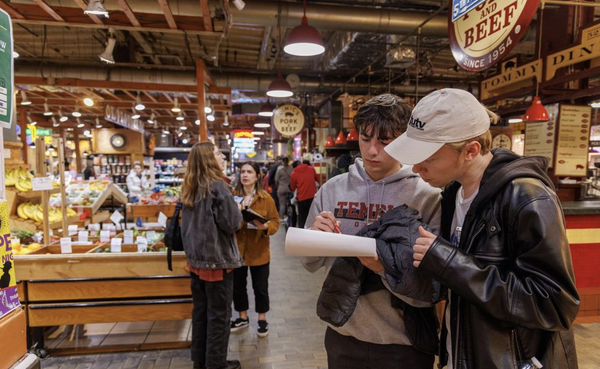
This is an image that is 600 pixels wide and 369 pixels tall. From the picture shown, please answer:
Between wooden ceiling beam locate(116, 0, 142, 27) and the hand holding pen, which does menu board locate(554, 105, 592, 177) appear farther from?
wooden ceiling beam locate(116, 0, 142, 27)

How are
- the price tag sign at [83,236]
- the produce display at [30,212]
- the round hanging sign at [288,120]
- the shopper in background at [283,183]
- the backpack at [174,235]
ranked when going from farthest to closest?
the shopper in background at [283,183]
the round hanging sign at [288,120]
the produce display at [30,212]
the price tag sign at [83,236]
the backpack at [174,235]

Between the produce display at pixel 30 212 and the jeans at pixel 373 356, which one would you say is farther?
the produce display at pixel 30 212

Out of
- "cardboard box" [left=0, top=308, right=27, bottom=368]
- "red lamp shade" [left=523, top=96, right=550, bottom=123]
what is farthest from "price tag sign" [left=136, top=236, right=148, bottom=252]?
Answer: "red lamp shade" [left=523, top=96, right=550, bottom=123]

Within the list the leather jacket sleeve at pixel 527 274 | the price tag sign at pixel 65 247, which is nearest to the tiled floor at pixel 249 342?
the price tag sign at pixel 65 247

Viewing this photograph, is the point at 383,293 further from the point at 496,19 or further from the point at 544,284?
the point at 496,19

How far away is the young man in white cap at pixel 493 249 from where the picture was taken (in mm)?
911

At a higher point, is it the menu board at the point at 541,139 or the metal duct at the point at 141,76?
the metal duct at the point at 141,76

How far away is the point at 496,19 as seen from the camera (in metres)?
2.32

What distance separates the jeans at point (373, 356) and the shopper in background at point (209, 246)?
1.52 m

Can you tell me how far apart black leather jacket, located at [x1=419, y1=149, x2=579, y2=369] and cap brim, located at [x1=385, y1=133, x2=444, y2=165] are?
19cm

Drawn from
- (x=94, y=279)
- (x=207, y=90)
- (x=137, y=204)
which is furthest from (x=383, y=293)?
(x=137, y=204)

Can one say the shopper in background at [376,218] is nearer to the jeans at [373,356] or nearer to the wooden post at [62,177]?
the jeans at [373,356]

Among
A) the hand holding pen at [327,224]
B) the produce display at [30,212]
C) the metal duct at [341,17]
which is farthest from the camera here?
the metal duct at [341,17]

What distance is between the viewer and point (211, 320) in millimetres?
2773
